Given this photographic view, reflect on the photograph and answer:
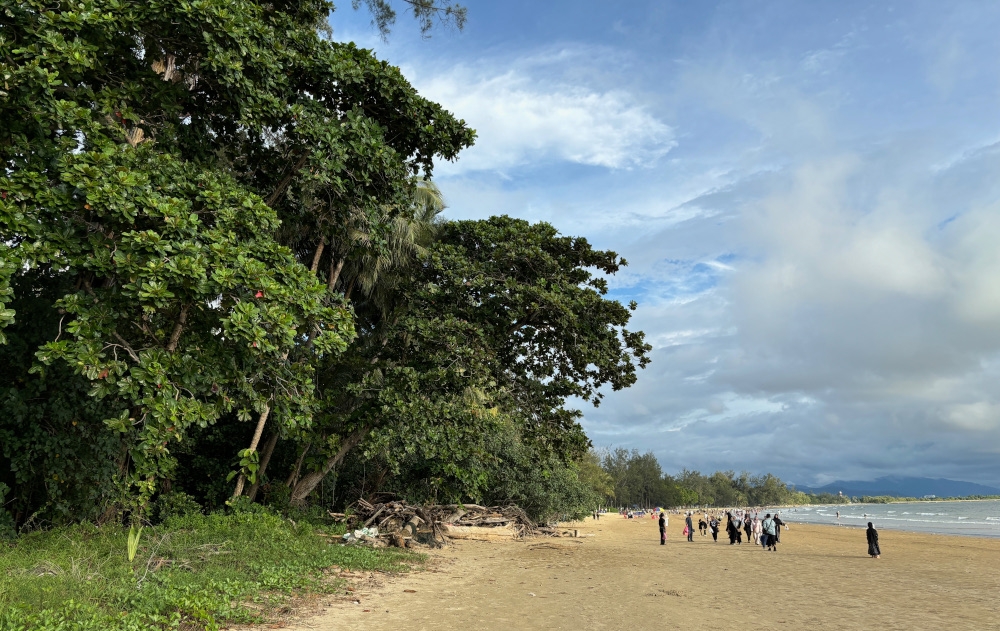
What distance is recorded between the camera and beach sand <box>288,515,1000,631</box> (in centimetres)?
767

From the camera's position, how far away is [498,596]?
9.34 meters

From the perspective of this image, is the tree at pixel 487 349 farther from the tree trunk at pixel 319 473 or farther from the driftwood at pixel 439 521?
the driftwood at pixel 439 521

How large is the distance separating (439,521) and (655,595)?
378 inches

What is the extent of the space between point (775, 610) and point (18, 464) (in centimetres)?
1223

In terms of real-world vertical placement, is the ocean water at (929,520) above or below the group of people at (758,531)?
below

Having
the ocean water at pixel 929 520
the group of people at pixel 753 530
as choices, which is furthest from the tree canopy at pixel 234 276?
the ocean water at pixel 929 520

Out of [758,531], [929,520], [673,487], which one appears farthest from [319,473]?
[673,487]

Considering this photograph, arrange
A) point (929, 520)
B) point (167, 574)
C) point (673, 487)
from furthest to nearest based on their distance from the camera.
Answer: point (673, 487) → point (929, 520) → point (167, 574)

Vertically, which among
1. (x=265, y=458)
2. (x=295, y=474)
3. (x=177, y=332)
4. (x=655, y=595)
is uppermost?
(x=177, y=332)

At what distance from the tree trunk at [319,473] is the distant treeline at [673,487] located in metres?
57.0

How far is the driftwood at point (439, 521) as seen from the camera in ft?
54.6

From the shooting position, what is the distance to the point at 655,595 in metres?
10.0

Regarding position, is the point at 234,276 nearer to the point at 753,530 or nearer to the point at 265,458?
the point at 265,458

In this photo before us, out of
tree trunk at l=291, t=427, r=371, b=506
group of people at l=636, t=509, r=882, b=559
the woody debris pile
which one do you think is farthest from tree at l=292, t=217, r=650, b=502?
group of people at l=636, t=509, r=882, b=559
